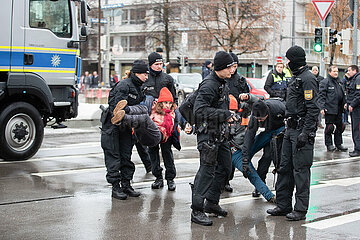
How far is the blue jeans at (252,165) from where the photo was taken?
24.2 ft

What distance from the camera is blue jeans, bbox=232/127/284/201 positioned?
7.37 m

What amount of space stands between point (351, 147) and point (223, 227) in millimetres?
8867

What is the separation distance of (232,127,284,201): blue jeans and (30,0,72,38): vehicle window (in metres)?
5.21

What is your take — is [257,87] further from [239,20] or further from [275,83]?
[239,20]

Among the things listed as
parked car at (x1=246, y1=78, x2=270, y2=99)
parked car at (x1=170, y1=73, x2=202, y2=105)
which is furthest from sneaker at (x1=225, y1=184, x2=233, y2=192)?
parked car at (x1=170, y1=73, x2=202, y2=105)

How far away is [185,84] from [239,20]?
11.6 m

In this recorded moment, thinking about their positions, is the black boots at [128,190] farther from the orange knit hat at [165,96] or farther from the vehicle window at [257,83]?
the vehicle window at [257,83]

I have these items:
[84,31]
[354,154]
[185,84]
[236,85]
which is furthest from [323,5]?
[185,84]

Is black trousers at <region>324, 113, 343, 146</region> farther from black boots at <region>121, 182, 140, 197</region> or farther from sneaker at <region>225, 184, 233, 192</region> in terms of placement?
black boots at <region>121, 182, 140, 197</region>

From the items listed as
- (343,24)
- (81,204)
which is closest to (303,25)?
(343,24)

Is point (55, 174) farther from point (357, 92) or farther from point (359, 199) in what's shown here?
point (357, 92)

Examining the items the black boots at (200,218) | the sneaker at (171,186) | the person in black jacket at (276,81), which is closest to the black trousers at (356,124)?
the person in black jacket at (276,81)

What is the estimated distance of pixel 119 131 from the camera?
7.63 meters

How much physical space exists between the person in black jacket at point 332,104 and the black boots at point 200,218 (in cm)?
739
